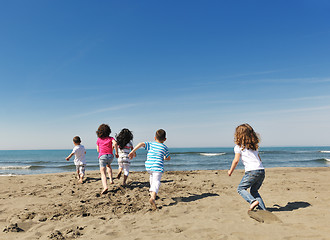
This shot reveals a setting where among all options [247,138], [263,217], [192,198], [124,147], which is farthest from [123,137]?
[263,217]

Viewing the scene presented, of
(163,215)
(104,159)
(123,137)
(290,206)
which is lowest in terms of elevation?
(290,206)

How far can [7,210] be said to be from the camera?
16.9ft

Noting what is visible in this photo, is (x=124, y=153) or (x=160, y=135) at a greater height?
(x=160, y=135)

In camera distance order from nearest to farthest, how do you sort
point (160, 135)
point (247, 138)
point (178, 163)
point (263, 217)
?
point (263, 217), point (247, 138), point (160, 135), point (178, 163)

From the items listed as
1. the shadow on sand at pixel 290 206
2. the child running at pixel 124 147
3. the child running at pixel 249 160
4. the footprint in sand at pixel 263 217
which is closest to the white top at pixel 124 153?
the child running at pixel 124 147

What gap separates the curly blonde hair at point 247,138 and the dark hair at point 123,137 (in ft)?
12.4

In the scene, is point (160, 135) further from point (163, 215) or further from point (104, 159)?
point (104, 159)

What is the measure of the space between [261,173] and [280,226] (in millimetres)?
951

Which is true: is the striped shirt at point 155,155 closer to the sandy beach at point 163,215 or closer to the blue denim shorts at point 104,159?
the sandy beach at point 163,215

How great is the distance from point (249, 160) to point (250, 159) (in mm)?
28

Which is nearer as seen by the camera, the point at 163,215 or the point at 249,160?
the point at 249,160

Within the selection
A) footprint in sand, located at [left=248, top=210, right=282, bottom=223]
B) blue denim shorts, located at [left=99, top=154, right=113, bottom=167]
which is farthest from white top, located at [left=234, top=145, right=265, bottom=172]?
blue denim shorts, located at [left=99, top=154, right=113, bottom=167]

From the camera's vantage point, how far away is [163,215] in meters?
4.39

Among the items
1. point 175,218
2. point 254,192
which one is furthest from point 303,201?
point 175,218
